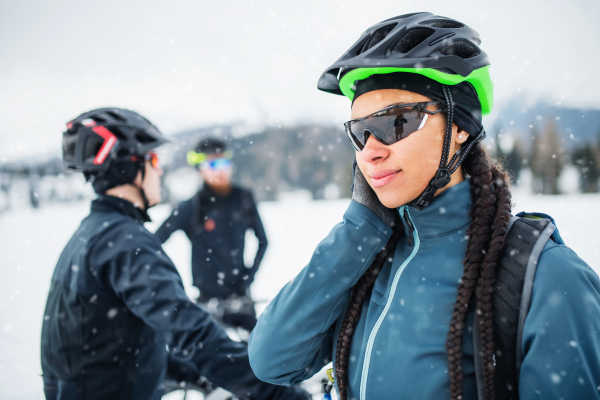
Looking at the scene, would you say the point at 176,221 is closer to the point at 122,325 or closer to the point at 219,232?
the point at 219,232

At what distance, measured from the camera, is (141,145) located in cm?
265

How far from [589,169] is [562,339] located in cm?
3543

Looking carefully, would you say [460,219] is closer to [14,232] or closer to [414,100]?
[414,100]

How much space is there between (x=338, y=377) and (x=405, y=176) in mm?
936

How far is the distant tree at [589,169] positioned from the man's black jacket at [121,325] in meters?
34.1

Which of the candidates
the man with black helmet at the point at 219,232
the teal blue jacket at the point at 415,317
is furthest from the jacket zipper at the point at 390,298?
the man with black helmet at the point at 219,232

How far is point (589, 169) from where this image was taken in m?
27.0

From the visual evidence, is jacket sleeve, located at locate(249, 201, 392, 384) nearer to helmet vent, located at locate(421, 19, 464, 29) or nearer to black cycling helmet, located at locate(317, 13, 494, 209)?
black cycling helmet, located at locate(317, 13, 494, 209)

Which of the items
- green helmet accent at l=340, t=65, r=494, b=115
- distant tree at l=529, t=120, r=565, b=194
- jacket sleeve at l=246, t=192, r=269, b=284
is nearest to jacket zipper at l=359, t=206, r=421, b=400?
green helmet accent at l=340, t=65, r=494, b=115

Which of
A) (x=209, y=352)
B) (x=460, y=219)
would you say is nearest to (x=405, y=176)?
(x=460, y=219)

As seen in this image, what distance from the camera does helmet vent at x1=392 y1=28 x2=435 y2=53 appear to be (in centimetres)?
148

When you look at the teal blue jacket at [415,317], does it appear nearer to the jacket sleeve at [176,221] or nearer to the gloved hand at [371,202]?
the gloved hand at [371,202]

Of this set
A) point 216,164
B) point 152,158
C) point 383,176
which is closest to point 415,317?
A: point 383,176

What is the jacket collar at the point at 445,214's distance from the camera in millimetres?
1334
